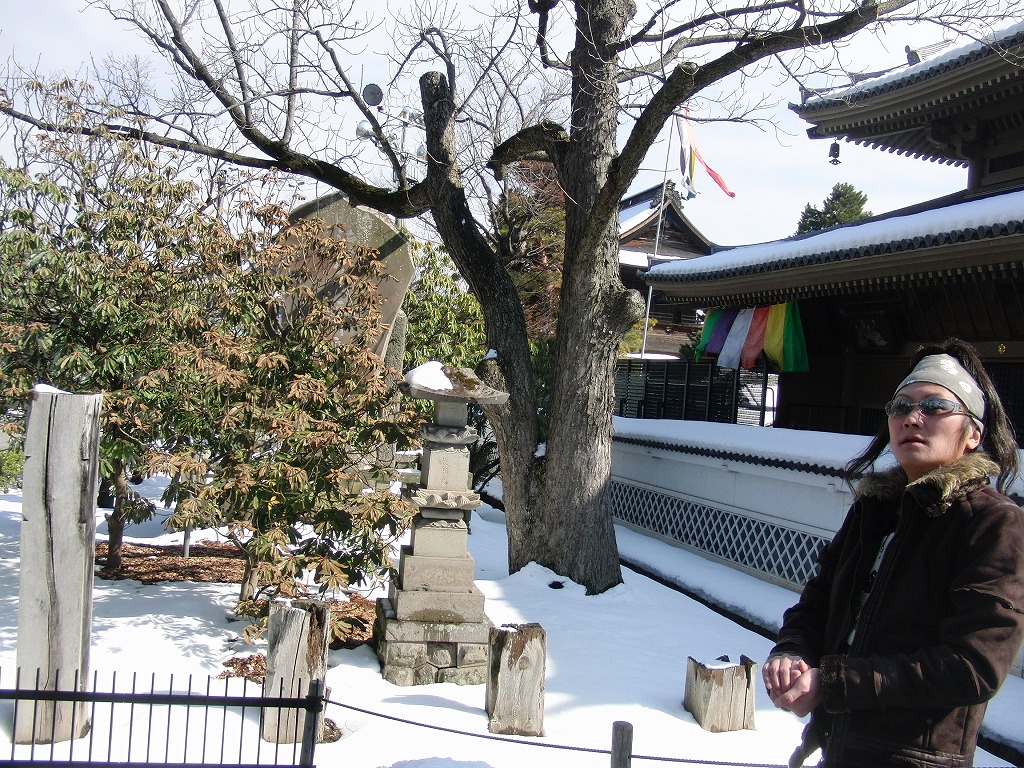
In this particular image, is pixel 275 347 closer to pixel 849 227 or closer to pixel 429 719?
pixel 429 719

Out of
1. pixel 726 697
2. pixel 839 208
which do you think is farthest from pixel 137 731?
pixel 839 208

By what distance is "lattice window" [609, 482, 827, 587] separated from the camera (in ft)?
30.0

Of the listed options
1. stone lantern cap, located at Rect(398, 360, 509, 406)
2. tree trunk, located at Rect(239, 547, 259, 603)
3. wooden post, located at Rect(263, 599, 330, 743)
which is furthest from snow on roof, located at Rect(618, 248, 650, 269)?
wooden post, located at Rect(263, 599, 330, 743)

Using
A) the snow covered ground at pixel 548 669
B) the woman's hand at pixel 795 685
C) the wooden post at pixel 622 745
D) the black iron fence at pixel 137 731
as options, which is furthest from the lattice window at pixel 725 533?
the woman's hand at pixel 795 685

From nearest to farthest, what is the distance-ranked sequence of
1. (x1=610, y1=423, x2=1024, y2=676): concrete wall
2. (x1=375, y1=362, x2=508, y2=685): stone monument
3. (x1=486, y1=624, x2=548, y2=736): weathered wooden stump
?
(x1=486, y1=624, x2=548, y2=736): weathered wooden stump, (x1=375, y1=362, x2=508, y2=685): stone monument, (x1=610, y1=423, x2=1024, y2=676): concrete wall

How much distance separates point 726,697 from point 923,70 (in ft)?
26.5

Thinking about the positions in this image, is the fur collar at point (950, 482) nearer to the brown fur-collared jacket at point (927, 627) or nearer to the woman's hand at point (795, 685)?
the brown fur-collared jacket at point (927, 627)

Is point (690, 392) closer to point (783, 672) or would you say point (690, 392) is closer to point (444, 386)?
point (444, 386)

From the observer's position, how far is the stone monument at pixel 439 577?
6.02 meters

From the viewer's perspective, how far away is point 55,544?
4.45 metres

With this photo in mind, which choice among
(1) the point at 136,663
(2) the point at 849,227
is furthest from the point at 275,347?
(2) the point at 849,227

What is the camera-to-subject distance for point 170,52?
375 inches

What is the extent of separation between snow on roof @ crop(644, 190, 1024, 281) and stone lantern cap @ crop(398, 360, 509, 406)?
15.4 feet

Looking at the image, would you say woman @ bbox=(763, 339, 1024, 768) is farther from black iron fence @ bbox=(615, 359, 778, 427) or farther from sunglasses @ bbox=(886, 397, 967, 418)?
black iron fence @ bbox=(615, 359, 778, 427)
